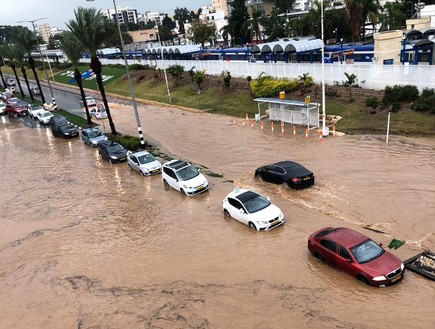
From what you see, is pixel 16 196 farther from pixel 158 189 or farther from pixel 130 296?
pixel 130 296

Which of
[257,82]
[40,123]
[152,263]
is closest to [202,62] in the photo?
[257,82]

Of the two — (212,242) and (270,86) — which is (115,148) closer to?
(212,242)

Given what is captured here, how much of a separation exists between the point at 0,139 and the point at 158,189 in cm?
2659

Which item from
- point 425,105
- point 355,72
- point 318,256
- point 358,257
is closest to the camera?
point 358,257

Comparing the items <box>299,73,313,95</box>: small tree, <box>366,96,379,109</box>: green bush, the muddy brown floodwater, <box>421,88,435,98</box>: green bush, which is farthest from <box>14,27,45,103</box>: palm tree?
<box>421,88,435,98</box>: green bush

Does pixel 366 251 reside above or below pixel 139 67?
below

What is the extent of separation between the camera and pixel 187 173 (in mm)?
22047

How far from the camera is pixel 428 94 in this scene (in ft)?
91.6

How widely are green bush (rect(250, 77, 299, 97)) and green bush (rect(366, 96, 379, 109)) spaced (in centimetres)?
934

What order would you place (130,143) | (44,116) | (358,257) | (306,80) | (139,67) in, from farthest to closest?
(139,67), (44,116), (306,80), (130,143), (358,257)

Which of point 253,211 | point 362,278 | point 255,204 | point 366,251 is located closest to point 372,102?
point 255,204

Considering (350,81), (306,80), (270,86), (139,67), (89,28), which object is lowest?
(270,86)

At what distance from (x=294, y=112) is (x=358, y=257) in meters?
21.5

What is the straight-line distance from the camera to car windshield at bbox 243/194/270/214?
16.9 meters
